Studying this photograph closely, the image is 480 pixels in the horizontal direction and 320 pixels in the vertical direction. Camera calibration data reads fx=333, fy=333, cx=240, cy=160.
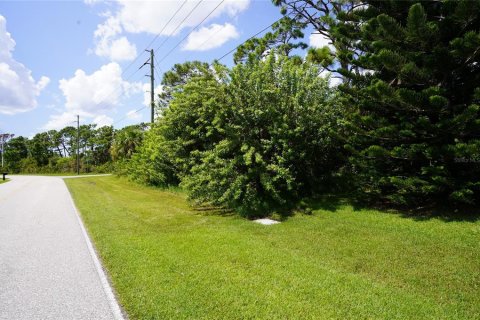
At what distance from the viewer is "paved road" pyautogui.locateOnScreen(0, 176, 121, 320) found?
14.0 feet

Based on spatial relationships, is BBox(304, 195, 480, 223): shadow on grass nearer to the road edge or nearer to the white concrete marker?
the white concrete marker

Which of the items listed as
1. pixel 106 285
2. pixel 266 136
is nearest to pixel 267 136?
pixel 266 136

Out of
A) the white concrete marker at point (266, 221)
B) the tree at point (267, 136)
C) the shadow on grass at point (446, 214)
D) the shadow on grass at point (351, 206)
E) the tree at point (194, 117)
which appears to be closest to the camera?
the shadow on grass at point (446, 214)

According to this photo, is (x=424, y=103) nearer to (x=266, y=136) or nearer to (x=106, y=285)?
(x=266, y=136)

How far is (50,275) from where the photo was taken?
218 inches

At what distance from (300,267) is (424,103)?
17.0 feet

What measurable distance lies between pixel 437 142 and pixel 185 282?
7.00 meters

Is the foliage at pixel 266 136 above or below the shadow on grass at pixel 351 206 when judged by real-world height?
above

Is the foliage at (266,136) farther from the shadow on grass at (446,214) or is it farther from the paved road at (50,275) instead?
the paved road at (50,275)

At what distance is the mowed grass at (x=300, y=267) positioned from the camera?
4.32 m

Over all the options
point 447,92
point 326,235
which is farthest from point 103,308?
point 447,92

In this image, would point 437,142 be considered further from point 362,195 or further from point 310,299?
point 310,299

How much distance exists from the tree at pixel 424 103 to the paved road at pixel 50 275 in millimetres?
7225

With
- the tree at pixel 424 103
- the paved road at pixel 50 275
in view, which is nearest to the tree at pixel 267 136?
the tree at pixel 424 103
